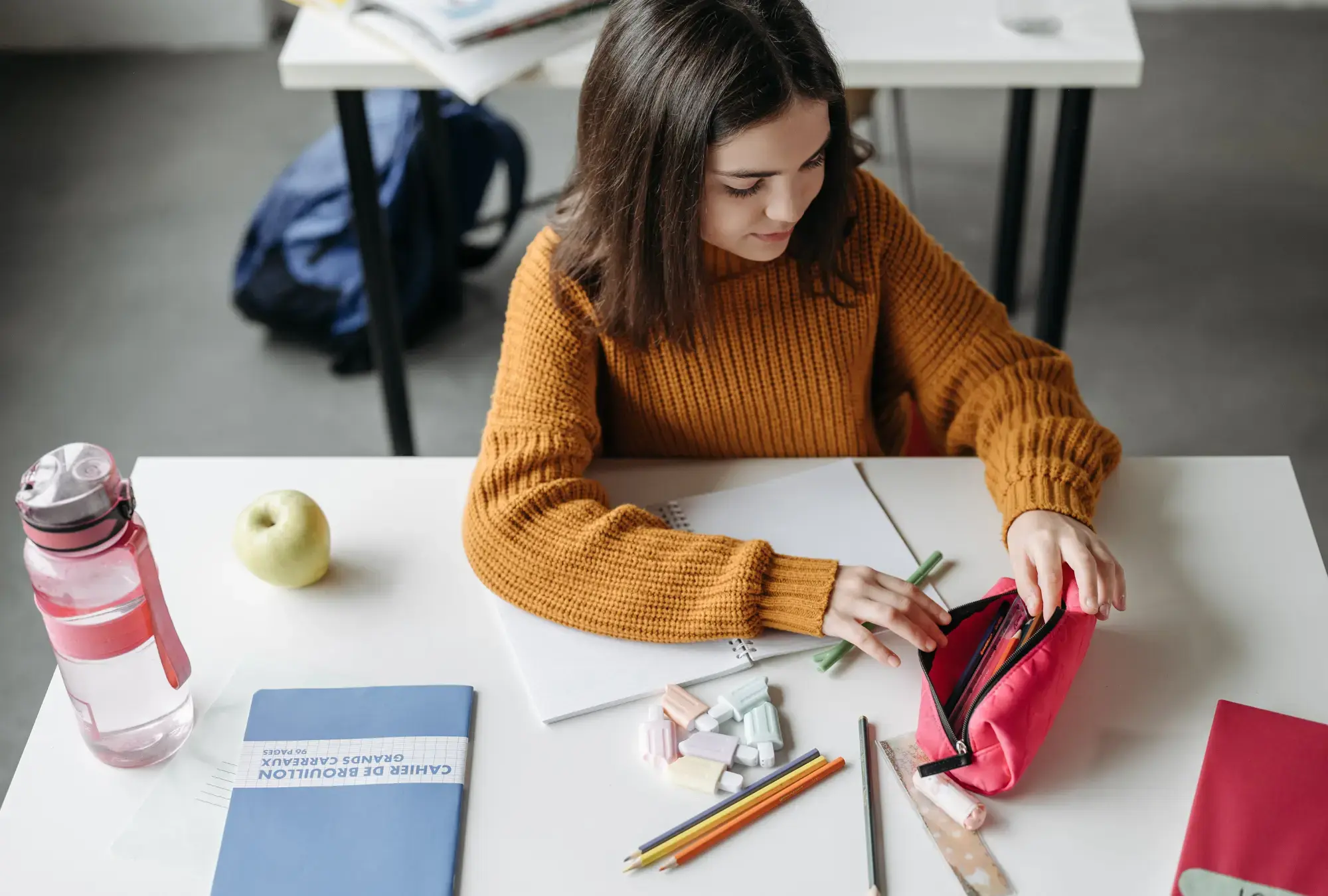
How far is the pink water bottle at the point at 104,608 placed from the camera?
827 mm

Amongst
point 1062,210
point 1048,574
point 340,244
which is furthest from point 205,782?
point 340,244

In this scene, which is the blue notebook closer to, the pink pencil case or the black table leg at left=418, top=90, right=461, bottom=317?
the pink pencil case

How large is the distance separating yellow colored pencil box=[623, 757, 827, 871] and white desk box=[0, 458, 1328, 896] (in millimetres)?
13

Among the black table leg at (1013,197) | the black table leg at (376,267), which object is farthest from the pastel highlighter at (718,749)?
the black table leg at (1013,197)

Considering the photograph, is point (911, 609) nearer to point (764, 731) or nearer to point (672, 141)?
point (764, 731)

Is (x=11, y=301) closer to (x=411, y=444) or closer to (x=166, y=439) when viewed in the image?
(x=166, y=439)

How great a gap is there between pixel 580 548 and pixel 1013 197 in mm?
1624

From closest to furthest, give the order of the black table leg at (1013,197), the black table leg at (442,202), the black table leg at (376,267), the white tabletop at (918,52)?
the white tabletop at (918,52), the black table leg at (376,267), the black table leg at (1013,197), the black table leg at (442,202)

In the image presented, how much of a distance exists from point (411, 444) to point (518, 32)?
0.75 metres

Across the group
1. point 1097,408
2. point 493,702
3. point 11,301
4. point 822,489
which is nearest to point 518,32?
point 822,489

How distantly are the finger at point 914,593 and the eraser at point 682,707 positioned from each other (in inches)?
6.9

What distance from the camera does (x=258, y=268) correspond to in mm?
2512

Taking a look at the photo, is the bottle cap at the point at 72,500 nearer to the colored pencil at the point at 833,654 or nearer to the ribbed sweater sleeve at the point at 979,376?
the colored pencil at the point at 833,654

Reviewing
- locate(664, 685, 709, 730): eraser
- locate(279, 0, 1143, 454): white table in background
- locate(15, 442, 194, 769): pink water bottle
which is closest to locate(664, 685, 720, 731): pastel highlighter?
locate(664, 685, 709, 730): eraser
